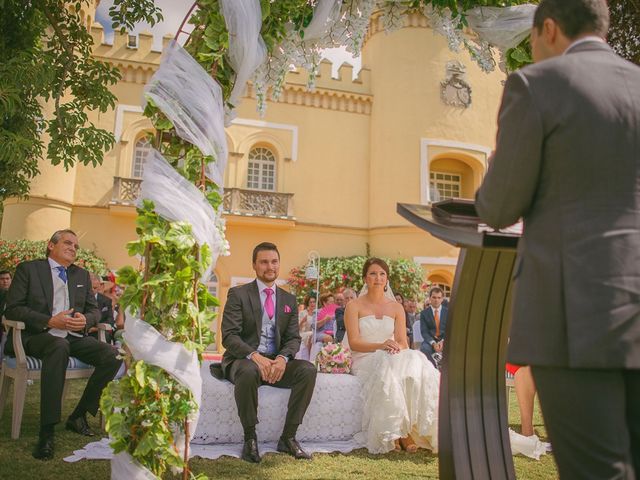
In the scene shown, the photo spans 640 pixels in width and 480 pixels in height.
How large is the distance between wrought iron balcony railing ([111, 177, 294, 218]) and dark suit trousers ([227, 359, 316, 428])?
13703 mm

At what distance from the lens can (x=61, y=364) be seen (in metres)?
4.33

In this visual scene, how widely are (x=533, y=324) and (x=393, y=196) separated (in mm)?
18026

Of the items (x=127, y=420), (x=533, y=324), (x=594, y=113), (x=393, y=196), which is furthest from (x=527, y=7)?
(x=393, y=196)

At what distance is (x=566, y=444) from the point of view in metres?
1.41

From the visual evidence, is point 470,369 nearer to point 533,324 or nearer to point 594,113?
point 533,324

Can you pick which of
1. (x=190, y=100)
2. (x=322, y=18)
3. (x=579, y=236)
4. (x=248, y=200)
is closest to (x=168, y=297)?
(x=190, y=100)

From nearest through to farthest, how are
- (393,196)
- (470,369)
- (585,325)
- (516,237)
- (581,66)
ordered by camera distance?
(585,325)
(581,66)
(516,237)
(470,369)
(393,196)

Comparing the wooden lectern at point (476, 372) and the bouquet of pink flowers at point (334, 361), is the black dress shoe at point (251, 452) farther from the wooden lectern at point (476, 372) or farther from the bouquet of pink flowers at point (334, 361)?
the wooden lectern at point (476, 372)

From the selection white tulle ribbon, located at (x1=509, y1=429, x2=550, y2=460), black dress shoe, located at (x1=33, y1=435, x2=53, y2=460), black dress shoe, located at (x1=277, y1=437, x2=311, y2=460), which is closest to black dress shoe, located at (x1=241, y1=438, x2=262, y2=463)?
black dress shoe, located at (x1=277, y1=437, x2=311, y2=460)

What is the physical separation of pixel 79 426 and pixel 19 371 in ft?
2.37

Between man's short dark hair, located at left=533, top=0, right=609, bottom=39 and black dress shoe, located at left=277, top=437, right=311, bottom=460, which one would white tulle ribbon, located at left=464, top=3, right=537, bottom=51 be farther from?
black dress shoe, located at left=277, top=437, right=311, bottom=460

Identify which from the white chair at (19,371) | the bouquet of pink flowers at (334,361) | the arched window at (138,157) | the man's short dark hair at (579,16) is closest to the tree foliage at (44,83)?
the white chair at (19,371)

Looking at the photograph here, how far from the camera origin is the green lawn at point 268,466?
11.5 ft

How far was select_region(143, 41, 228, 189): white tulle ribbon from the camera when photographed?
10.1 feet
